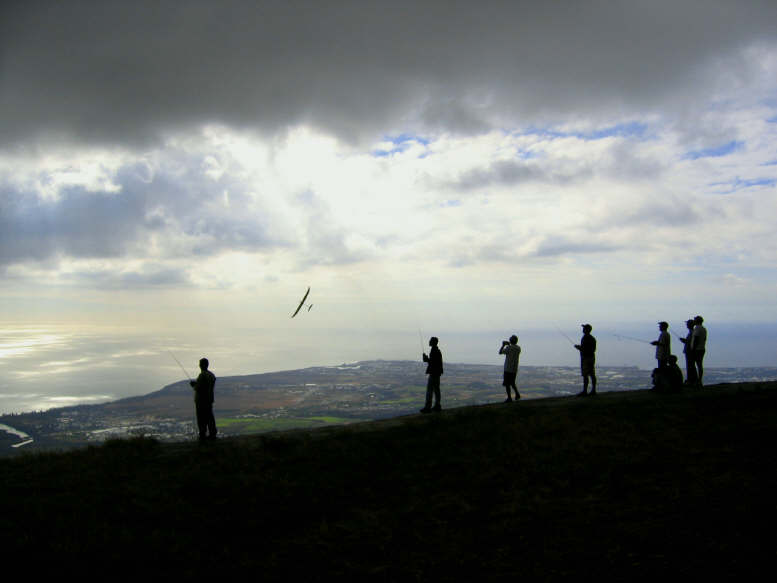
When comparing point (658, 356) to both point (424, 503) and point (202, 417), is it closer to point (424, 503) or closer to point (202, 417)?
point (424, 503)

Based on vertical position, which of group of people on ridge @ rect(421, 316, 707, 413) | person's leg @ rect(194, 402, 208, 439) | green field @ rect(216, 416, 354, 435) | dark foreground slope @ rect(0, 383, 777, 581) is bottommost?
green field @ rect(216, 416, 354, 435)

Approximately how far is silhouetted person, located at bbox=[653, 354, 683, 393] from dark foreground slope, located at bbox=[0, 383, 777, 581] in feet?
10.6

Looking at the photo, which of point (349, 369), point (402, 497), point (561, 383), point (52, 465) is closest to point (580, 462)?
point (402, 497)

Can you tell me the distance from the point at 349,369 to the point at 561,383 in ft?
162

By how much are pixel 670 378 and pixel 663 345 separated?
1086 millimetres

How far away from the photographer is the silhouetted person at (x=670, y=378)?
16953 mm

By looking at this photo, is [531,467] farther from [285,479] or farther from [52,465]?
[52,465]

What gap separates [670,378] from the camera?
17.0 meters

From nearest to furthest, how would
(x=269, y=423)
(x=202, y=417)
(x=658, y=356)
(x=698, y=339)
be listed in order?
(x=202, y=417) → (x=698, y=339) → (x=658, y=356) → (x=269, y=423)

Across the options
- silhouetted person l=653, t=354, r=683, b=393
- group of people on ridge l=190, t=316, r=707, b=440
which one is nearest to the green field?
group of people on ridge l=190, t=316, r=707, b=440

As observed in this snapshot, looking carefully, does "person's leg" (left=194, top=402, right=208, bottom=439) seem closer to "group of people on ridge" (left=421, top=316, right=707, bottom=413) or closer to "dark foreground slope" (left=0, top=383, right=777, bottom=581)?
"dark foreground slope" (left=0, top=383, right=777, bottom=581)

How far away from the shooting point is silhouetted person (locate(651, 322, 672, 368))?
55.5 feet

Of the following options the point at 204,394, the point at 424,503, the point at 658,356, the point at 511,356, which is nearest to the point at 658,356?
the point at 658,356

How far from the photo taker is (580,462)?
10.0 m
